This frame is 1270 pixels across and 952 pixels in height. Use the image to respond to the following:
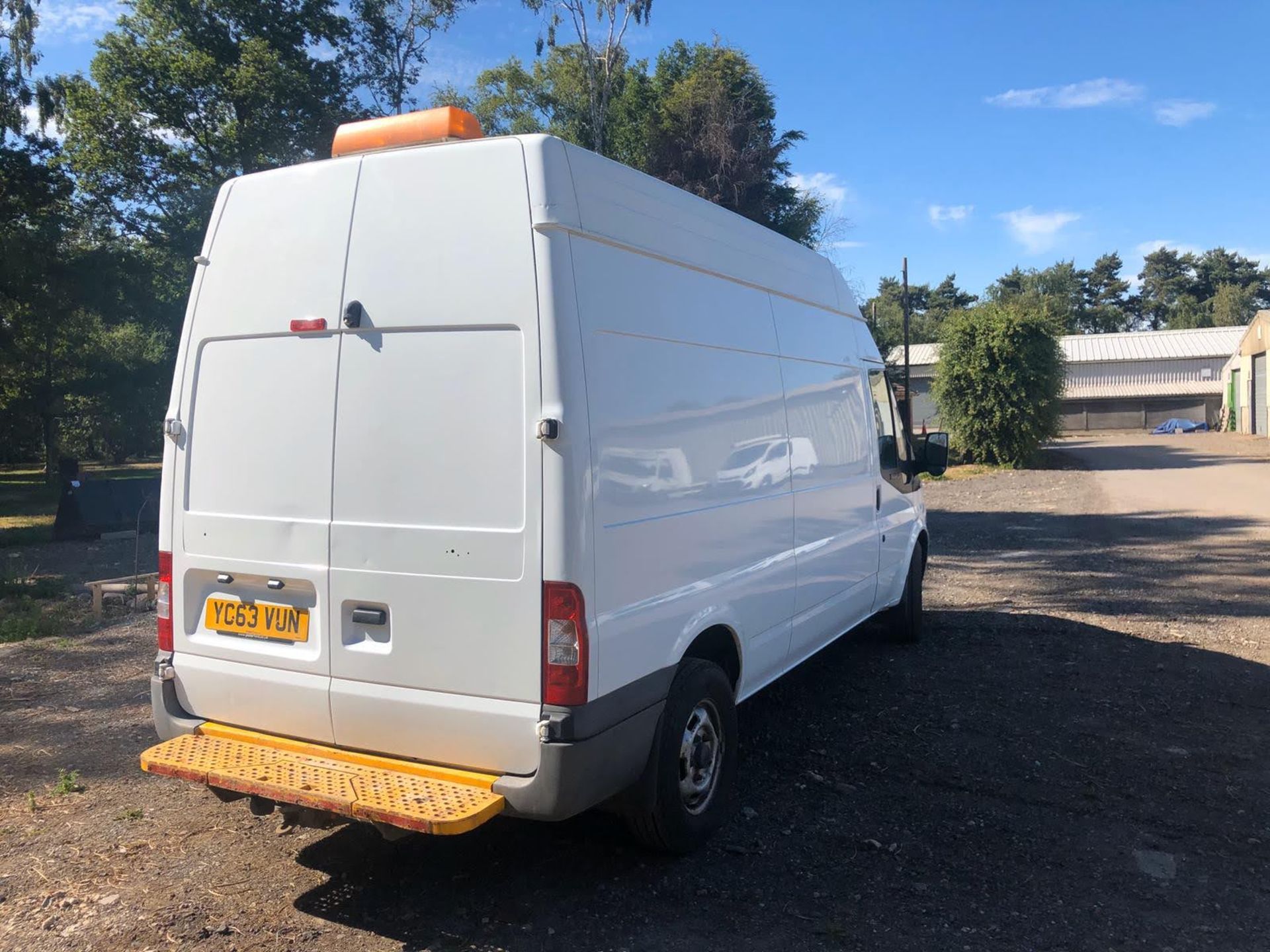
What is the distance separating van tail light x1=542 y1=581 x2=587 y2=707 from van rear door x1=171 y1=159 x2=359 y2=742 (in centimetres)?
93

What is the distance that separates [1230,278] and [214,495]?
321 ft

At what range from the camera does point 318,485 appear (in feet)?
11.6

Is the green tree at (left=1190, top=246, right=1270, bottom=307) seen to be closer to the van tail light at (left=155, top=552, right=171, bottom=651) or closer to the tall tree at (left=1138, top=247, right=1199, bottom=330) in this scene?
the tall tree at (left=1138, top=247, right=1199, bottom=330)

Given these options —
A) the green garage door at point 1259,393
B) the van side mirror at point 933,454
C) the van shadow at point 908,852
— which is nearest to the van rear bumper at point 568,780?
the van shadow at point 908,852

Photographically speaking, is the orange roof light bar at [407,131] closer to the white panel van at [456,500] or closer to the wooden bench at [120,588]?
the white panel van at [456,500]

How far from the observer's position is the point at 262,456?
3.68 metres


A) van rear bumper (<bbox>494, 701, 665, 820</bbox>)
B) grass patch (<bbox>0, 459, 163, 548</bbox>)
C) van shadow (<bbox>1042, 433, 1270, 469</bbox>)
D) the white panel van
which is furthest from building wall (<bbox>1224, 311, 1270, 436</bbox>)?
van rear bumper (<bbox>494, 701, 665, 820</bbox>)

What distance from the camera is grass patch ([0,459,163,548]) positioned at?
52.4 ft

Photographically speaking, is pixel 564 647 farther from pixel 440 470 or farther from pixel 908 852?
pixel 908 852

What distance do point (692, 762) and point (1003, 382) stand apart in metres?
26.4

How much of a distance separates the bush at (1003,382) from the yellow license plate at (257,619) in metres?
27.0

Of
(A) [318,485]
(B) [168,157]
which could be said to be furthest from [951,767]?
(B) [168,157]

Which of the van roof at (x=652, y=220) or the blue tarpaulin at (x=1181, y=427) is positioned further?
the blue tarpaulin at (x=1181, y=427)

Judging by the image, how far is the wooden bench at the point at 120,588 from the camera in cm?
897
